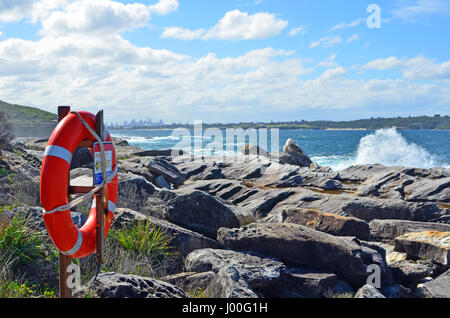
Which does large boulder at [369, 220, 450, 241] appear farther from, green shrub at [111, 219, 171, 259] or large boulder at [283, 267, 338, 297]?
green shrub at [111, 219, 171, 259]

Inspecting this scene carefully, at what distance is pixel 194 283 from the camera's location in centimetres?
598

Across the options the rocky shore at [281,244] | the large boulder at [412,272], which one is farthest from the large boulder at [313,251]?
the large boulder at [412,272]

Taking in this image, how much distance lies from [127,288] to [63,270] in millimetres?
850

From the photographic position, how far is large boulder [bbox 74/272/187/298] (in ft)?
14.6

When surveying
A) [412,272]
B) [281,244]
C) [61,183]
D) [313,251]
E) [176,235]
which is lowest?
[412,272]

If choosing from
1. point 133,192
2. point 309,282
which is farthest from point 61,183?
point 133,192

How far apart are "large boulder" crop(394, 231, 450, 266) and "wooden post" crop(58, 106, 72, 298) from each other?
6.98 m

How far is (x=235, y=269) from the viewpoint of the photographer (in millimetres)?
5645

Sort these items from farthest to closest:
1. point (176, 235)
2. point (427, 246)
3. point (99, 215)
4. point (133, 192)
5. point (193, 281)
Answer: point (133, 192) < point (427, 246) < point (176, 235) < point (193, 281) < point (99, 215)

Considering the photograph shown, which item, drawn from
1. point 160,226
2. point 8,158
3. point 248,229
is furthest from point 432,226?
point 8,158

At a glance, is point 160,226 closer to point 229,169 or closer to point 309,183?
point 309,183

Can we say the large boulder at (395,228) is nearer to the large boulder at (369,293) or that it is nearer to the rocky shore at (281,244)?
the rocky shore at (281,244)

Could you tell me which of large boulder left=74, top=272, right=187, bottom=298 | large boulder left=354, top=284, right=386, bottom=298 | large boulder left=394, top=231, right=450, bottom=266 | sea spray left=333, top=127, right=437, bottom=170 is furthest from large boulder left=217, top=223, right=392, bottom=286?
sea spray left=333, top=127, right=437, bottom=170

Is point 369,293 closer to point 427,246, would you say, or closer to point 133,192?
point 427,246
